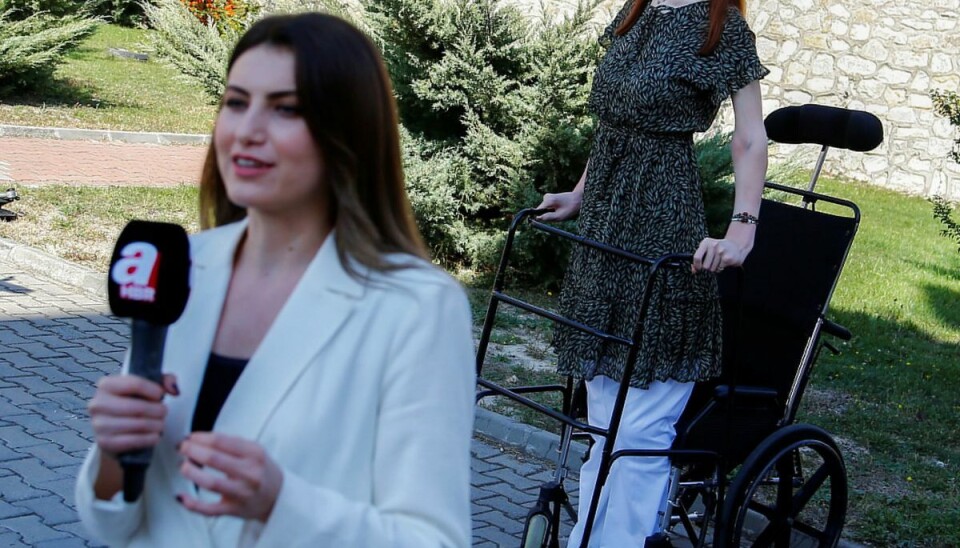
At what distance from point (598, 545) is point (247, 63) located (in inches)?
107

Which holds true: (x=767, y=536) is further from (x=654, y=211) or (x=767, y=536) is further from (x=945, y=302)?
(x=945, y=302)

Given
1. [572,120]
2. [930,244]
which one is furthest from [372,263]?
[930,244]

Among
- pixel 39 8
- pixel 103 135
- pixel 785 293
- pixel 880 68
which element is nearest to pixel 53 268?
pixel 103 135

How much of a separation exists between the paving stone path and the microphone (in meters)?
3.29

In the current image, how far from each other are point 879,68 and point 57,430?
42.1ft

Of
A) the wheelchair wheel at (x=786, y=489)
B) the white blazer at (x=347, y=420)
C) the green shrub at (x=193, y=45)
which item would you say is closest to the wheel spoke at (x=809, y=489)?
the wheelchair wheel at (x=786, y=489)

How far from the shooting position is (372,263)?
1.79 m

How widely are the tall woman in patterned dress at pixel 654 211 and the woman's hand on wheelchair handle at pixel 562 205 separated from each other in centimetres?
6

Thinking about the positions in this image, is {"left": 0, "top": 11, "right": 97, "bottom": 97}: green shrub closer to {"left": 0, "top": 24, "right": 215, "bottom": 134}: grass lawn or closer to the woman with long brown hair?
{"left": 0, "top": 24, "right": 215, "bottom": 134}: grass lawn

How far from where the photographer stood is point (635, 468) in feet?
13.1

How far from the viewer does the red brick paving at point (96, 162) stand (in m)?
12.0

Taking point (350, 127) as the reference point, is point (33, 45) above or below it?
below

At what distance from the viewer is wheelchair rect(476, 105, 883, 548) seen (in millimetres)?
4031

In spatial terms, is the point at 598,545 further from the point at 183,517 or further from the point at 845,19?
the point at 845,19
